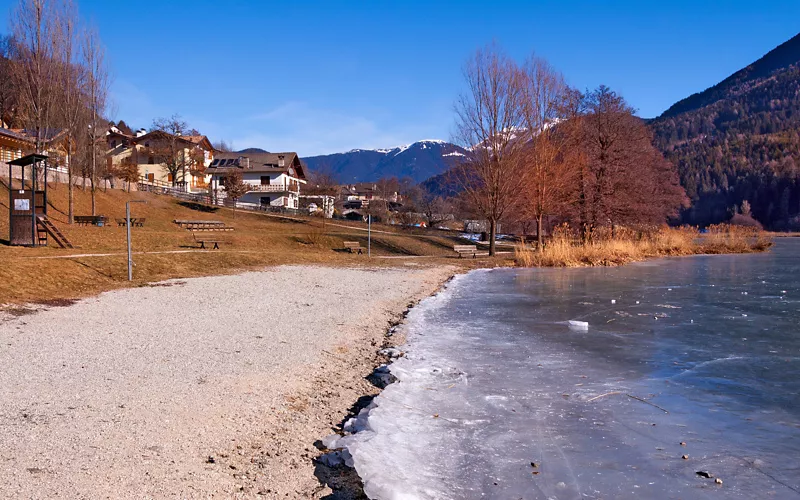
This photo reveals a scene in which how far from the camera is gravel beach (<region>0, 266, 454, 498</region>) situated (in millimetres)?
3994

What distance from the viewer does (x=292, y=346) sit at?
843 centimetres

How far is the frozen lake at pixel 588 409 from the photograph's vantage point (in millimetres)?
4234

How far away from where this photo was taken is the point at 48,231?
67.3 ft

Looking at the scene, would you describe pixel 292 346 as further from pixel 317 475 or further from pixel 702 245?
pixel 702 245

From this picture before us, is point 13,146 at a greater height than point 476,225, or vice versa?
point 13,146

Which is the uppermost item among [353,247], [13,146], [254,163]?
[254,163]

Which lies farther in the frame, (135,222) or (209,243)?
(135,222)

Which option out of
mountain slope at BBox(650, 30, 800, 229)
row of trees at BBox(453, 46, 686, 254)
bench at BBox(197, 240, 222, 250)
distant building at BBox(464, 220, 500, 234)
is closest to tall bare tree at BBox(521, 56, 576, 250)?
row of trees at BBox(453, 46, 686, 254)

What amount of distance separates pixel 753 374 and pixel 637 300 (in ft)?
24.4

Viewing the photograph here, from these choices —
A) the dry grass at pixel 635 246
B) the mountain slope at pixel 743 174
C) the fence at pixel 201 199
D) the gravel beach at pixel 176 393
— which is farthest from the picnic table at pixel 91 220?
the mountain slope at pixel 743 174

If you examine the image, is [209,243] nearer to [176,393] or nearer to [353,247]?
[353,247]

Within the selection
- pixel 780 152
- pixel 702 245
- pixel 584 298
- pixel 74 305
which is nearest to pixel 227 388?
pixel 74 305

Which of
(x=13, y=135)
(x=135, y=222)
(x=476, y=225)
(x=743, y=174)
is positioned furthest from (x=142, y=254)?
(x=743, y=174)

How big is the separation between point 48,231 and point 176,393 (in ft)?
59.1
